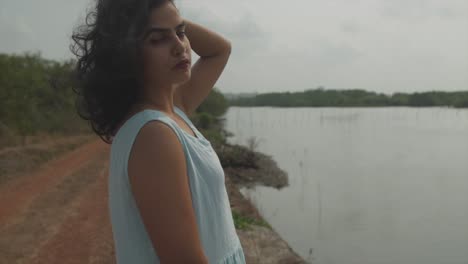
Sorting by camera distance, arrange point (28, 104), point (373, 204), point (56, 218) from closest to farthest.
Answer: point (56, 218) → point (373, 204) → point (28, 104)

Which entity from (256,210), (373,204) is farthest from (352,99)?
(256,210)

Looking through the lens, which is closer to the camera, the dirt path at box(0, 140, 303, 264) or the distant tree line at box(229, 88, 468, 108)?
the dirt path at box(0, 140, 303, 264)

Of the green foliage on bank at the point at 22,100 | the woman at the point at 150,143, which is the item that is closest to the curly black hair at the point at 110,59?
the woman at the point at 150,143

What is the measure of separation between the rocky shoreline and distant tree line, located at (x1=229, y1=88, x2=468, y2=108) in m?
74.4

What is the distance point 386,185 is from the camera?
1630 cm

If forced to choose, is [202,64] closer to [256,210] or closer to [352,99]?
[256,210]

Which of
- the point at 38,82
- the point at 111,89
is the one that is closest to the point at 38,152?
the point at 38,82

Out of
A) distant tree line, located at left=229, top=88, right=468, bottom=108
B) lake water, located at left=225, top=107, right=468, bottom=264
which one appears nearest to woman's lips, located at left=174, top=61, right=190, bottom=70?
lake water, located at left=225, top=107, right=468, bottom=264

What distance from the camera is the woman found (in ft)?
2.85

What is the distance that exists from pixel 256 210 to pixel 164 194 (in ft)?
32.0

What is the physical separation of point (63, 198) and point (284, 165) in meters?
13.9

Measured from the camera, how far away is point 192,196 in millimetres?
974

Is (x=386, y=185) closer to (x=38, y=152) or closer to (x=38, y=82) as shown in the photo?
(x=38, y=152)

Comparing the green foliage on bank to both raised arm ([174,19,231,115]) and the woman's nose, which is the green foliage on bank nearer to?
raised arm ([174,19,231,115])
